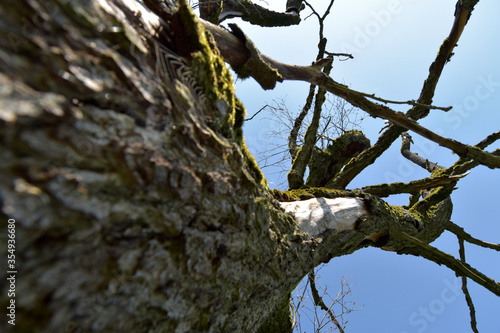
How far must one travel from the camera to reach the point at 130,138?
0.92m

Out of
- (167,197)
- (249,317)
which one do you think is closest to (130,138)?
(167,197)

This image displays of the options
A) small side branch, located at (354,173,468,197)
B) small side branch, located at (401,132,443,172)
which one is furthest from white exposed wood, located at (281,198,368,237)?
small side branch, located at (401,132,443,172)

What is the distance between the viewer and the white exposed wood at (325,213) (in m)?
2.36

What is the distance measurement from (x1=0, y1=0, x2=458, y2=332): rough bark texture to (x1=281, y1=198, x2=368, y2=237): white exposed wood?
3.02 ft

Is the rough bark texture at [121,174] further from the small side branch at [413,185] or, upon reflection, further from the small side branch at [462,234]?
the small side branch at [462,234]

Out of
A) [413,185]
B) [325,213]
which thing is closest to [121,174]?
[325,213]

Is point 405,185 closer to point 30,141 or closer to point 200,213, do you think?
point 200,213

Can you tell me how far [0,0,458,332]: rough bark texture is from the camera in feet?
2.24

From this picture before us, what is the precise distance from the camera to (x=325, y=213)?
2.52 meters

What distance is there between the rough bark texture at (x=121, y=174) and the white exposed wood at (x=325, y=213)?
919 mm

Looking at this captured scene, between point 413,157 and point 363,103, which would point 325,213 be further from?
point 413,157

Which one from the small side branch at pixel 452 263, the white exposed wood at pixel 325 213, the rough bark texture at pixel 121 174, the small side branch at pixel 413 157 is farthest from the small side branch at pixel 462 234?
the rough bark texture at pixel 121 174

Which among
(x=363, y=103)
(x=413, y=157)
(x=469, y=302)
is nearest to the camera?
(x=363, y=103)

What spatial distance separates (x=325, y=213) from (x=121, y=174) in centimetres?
210
